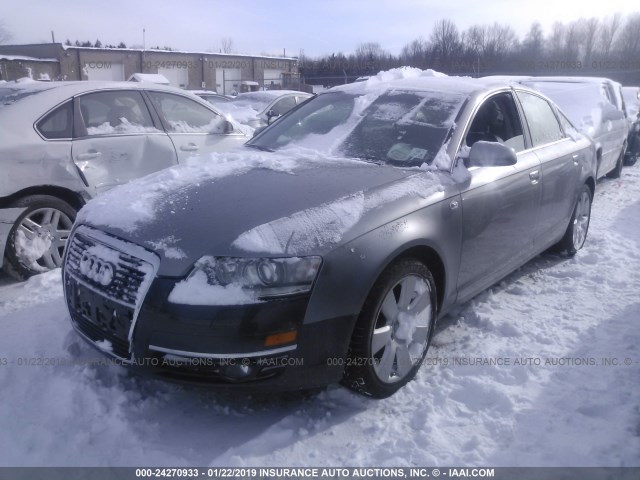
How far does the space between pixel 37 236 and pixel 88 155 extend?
78 centimetres

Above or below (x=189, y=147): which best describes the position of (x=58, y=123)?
above

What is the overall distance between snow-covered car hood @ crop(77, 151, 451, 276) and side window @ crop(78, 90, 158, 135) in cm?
187

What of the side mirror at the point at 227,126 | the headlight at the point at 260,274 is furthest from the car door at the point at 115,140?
the headlight at the point at 260,274

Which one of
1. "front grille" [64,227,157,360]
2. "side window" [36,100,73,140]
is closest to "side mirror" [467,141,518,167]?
"front grille" [64,227,157,360]

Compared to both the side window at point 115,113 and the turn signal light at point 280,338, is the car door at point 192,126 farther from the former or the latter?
the turn signal light at point 280,338

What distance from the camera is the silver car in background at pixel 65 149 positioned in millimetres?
4121

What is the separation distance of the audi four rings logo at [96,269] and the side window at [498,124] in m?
2.28

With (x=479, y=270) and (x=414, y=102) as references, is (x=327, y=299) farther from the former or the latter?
(x=414, y=102)

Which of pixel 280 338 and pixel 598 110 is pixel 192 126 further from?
pixel 598 110

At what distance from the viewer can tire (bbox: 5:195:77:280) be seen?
4156mm

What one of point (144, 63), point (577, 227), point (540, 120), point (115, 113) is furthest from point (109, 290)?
point (144, 63)

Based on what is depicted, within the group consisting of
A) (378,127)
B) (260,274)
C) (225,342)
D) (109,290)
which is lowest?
(225,342)

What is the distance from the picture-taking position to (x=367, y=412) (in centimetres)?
270

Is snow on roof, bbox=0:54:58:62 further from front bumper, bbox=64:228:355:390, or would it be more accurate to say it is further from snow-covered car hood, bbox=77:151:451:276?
front bumper, bbox=64:228:355:390
